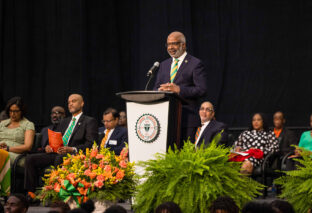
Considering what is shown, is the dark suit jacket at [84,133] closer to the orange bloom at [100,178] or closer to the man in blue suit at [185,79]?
the man in blue suit at [185,79]

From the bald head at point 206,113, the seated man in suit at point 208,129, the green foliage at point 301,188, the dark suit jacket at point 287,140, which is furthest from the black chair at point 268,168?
the green foliage at point 301,188

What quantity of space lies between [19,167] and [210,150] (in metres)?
2.98

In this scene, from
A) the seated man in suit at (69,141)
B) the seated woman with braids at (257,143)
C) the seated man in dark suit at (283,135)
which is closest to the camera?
the seated man in suit at (69,141)

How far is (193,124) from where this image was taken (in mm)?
3969

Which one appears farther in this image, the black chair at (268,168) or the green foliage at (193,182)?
the black chair at (268,168)

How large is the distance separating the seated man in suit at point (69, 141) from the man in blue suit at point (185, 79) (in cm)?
160

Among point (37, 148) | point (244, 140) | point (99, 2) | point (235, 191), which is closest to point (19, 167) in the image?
point (37, 148)

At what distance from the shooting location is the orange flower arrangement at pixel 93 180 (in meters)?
3.63

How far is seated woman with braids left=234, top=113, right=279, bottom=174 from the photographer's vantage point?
20.2ft

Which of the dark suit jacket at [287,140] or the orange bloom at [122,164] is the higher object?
the orange bloom at [122,164]

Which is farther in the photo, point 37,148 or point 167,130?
point 37,148

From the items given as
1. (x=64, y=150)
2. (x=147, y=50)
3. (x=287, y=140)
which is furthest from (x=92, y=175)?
(x=147, y=50)

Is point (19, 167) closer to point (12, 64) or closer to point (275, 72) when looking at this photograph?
point (12, 64)

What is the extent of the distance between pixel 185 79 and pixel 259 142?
105 inches
